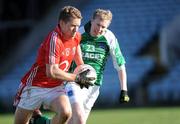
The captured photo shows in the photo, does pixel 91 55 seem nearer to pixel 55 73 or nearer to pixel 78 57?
pixel 78 57

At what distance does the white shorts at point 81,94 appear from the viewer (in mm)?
10466

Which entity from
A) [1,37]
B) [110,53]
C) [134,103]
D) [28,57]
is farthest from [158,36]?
[110,53]

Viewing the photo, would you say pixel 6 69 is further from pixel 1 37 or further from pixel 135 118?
pixel 135 118

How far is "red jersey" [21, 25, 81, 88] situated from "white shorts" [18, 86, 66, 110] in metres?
0.06

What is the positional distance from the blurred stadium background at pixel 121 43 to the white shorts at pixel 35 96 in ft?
42.7

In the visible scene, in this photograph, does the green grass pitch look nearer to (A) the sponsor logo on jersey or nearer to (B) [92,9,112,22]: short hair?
(A) the sponsor logo on jersey

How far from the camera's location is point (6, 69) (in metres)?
28.1

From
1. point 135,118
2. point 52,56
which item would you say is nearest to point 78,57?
point 52,56

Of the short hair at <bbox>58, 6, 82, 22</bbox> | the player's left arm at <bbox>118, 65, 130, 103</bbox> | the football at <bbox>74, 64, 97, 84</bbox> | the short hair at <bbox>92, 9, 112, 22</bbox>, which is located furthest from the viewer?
the player's left arm at <bbox>118, 65, 130, 103</bbox>

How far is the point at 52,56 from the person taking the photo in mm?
9539

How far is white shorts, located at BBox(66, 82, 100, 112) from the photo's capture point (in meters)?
10.5

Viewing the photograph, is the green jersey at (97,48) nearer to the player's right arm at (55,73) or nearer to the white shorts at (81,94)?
the white shorts at (81,94)

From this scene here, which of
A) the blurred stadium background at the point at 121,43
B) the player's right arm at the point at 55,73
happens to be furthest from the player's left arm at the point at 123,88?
the blurred stadium background at the point at 121,43

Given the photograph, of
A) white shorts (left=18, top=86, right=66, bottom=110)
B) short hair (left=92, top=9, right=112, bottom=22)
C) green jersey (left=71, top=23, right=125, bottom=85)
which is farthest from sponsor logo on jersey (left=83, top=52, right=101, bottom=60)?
white shorts (left=18, top=86, right=66, bottom=110)
